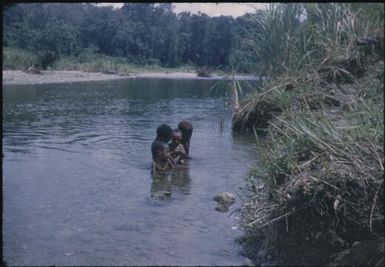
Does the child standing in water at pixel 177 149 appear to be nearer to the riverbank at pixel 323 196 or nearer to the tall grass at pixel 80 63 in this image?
the riverbank at pixel 323 196

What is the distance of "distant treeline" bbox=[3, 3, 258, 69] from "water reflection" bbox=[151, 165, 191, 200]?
59752 mm

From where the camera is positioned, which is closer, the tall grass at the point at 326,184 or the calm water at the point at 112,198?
the tall grass at the point at 326,184

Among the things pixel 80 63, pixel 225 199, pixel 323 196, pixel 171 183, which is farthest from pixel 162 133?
pixel 80 63

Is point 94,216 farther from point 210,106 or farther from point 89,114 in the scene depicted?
point 210,106

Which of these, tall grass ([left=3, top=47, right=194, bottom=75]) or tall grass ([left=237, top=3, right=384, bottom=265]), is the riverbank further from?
tall grass ([left=3, top=47, right=194, bottom=75])

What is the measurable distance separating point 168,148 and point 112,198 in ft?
7.48

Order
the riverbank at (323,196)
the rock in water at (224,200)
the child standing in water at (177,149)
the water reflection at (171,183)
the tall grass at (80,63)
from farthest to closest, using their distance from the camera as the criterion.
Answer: the tall grass at (80,63), the child standing in water at (177,149), the water reflection at (171,183), the rock in water at (224,200), the riverbank at (323,196)

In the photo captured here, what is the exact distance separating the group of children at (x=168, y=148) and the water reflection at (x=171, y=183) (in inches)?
6.5

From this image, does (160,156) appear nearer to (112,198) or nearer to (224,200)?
(112,198)

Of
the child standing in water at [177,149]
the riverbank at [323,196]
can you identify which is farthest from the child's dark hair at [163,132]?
the riverbank at [323,196]

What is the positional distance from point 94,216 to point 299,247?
112 inches

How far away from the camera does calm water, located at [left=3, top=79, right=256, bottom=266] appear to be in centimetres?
575

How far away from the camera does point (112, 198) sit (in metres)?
7.88

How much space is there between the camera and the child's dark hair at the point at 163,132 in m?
9.87
